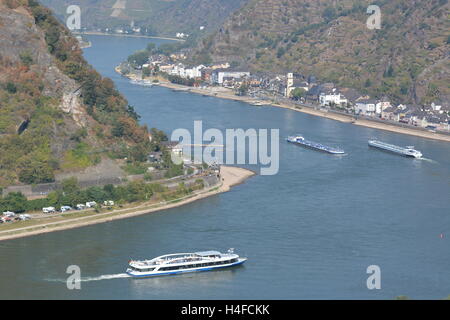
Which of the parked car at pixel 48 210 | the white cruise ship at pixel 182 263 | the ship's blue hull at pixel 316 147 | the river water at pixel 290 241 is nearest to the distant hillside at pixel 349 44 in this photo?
the ship's blue hull at pixel 316 147

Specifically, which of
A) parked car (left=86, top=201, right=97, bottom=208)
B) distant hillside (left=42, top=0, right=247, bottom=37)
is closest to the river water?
parked car (left=86, top=201, right=97, bottom=208)

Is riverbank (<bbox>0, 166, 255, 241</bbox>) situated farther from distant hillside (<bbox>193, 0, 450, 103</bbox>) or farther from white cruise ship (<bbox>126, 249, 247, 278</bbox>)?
distant hillside (<bbox>193, 0, 450, 103</bbox>)

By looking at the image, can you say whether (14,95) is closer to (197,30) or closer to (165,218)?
(165,218)

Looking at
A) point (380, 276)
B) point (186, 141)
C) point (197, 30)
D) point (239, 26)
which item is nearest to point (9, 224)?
point (380, 276)

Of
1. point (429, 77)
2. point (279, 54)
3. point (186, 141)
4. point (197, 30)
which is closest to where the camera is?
point (186, 141)

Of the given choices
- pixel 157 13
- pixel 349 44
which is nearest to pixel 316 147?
pixel 349 44

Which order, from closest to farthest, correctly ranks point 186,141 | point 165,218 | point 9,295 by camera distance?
1. point 9,295
2. point 165,218
3. point 186,141

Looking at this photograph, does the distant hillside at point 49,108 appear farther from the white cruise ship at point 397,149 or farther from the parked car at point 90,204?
the white cruise ship at point 397,149

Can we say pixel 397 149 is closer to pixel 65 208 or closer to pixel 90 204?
pixel 90 204
